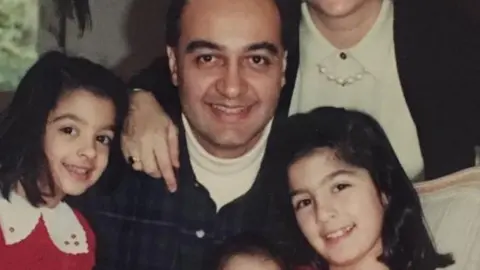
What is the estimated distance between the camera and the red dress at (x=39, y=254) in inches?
38.1

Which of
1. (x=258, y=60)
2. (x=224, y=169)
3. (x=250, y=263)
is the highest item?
(x=258, y=60)

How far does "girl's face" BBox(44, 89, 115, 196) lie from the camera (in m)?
0.98

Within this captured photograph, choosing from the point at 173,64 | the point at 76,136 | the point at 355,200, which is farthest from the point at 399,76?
the point at 76,136

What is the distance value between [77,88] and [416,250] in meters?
0.40

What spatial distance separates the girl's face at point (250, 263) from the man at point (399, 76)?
0.13 m

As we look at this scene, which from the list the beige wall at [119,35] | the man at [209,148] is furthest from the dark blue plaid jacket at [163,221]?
the beige wall at [119,35]

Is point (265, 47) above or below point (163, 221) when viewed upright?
above

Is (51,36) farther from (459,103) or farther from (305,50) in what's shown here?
(459,103)

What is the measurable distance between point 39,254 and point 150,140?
0.17 m

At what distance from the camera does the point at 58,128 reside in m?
0.98

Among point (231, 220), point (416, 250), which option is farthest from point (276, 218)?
point (416, 250)

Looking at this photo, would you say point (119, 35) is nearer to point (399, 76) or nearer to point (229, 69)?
point (229, 69)

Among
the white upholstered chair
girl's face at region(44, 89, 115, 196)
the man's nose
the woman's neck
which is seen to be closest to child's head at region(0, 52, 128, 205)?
girl's face at region(44, 89, 115, 196)

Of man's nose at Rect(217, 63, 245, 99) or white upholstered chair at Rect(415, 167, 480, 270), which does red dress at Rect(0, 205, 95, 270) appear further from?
white upholstered chair at Rect(415, 167, 480, 270)
